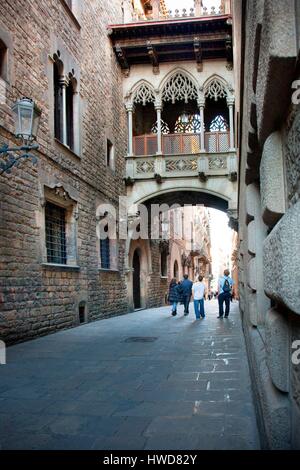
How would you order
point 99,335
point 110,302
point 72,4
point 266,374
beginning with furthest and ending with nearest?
point 110,302 < point 72,4 < point 99,335 < point 266,374

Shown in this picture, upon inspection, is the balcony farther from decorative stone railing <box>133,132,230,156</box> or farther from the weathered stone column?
the weathered stone column

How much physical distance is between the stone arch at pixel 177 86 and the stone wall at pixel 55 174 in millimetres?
1887

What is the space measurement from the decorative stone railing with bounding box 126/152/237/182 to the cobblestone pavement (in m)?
9.18

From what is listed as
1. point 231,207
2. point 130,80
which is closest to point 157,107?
point 130,80

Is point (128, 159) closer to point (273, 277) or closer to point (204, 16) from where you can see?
point (204, 16)

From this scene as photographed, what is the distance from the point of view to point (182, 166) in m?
17.3

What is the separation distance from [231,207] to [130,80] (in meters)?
6.17

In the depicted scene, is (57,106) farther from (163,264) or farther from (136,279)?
(163,264)

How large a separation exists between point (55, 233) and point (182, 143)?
7.91 m

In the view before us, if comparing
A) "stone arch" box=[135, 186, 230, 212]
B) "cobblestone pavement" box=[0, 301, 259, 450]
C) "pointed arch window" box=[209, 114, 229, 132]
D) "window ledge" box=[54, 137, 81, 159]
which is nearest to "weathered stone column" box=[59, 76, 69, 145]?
"window ledge" box=[54, 137, 81, 159]

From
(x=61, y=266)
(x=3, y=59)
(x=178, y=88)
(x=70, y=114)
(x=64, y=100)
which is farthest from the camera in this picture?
(x=178, y=88)

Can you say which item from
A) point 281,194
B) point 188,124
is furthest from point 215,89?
point 281,194
